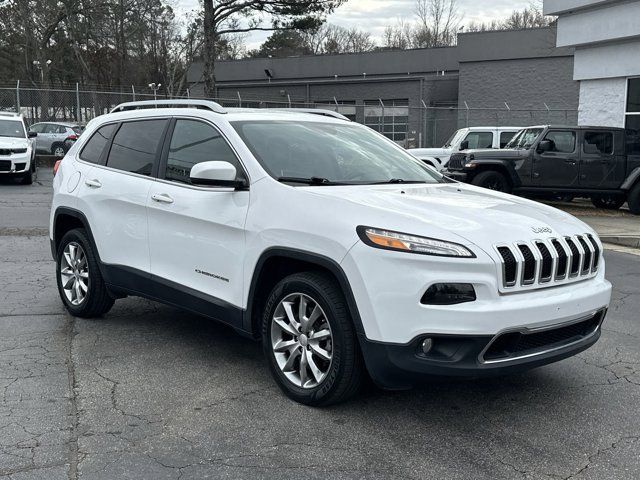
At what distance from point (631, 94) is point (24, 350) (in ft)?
51.4

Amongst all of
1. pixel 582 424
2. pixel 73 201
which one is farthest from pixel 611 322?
pixel 73 201

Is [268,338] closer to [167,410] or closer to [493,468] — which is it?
[167,410]

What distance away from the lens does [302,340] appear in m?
4.00

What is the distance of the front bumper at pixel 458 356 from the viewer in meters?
3.45

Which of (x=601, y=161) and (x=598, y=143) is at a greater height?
(x=598, y=143)

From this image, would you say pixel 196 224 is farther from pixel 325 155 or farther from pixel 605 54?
pixel 605 54

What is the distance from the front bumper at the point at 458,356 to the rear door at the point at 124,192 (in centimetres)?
230

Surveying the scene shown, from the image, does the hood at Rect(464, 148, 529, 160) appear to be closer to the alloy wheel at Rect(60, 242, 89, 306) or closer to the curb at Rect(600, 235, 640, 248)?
the curb at Rect(600, 235, 640, 248)

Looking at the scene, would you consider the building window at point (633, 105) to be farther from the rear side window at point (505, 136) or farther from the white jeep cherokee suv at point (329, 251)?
the white jeep cherokee suv at point (329, 251)

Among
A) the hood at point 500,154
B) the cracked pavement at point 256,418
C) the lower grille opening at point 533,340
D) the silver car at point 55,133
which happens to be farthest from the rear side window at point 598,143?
the silver car at point 55,133

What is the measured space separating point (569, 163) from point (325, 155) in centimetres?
1151

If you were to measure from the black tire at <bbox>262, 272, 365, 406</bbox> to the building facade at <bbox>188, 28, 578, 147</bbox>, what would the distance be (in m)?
25.1

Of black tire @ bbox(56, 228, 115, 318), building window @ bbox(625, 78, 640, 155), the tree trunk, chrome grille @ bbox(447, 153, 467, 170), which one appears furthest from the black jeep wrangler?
the tree trunk

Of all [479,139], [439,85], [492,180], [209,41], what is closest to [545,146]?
[492,180]
